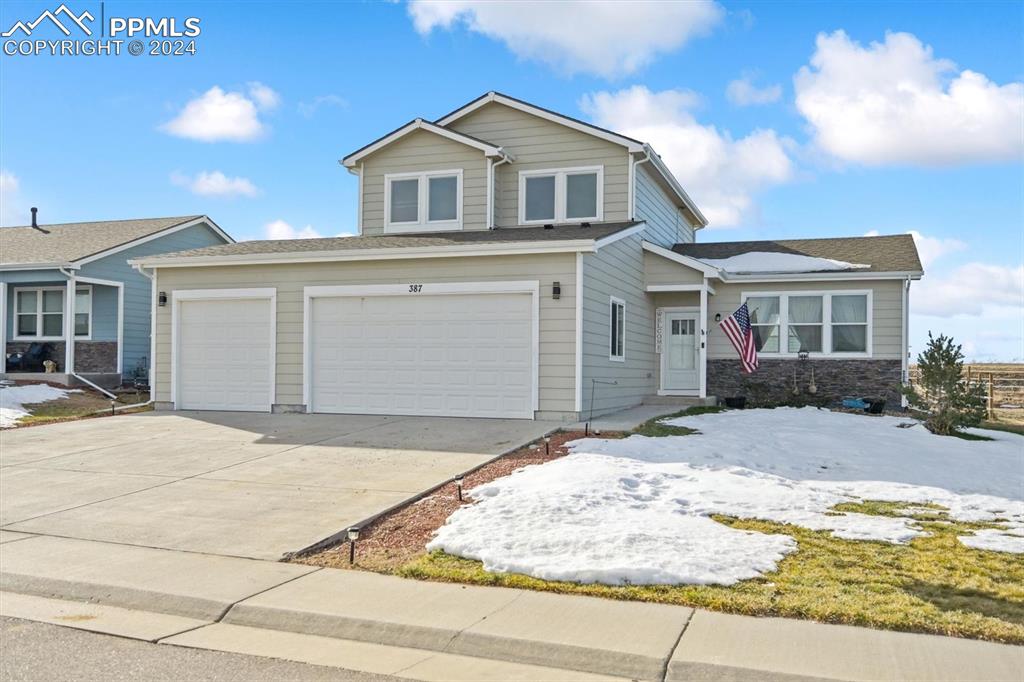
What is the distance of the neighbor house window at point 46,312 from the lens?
26.5 m

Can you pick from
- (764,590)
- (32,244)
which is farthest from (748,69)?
(32,244)

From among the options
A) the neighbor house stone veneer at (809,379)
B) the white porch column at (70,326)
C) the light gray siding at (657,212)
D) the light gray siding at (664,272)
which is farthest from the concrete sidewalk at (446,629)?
the white porch column at (70,326)

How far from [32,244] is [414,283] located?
59.4 feet

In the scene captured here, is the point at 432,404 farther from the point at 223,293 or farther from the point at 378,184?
the point at 378,184

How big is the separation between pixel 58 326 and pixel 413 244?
16.0 meters

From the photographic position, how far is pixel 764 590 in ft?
20.0

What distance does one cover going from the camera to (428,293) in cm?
1589

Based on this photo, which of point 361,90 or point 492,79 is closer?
point 361,90

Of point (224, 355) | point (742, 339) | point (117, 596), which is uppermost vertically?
point (742, 339)

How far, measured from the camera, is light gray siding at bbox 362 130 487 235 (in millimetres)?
19031

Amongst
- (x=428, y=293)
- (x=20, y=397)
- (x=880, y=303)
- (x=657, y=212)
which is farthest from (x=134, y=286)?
(x=880, y=303)

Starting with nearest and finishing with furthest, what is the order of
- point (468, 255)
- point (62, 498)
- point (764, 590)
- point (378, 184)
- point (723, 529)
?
point (764, 590), point (723, 529), point (62, 498), point (468, 255), point (378, 184)

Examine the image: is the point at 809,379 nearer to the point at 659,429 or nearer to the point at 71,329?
the point at 659,429

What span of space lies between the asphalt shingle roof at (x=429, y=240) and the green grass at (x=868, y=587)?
868cm
